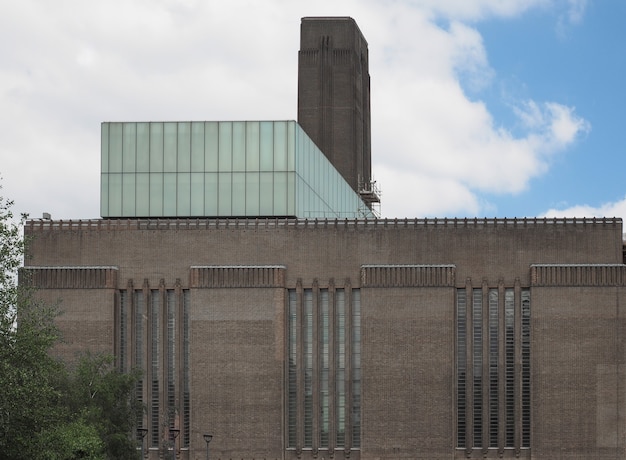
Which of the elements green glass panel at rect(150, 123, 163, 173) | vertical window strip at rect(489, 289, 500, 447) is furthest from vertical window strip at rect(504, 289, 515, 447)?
green glass panel at rect(150, 123, 163, 173)

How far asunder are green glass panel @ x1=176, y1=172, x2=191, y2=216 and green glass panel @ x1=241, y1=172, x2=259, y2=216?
323cm

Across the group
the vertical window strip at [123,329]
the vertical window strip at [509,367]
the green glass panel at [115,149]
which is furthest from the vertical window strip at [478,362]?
the green glass panel at [115,149]

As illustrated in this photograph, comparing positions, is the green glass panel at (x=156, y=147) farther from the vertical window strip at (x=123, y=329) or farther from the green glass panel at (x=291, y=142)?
the vertical window strip at (x=123, y=329)

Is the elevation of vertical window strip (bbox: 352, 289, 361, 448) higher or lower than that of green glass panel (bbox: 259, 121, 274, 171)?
lower

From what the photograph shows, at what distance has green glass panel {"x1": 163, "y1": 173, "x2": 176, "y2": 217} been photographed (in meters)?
69.6

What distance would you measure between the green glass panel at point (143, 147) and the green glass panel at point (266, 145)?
621 centimetres

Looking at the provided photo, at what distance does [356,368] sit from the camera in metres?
66.9

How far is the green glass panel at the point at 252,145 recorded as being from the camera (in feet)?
228

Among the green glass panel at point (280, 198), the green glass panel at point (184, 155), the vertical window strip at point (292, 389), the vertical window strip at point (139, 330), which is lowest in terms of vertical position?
the vertical window strip at point (292, 389)

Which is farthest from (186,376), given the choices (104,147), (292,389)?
(104,147)

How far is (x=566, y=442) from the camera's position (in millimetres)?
65375

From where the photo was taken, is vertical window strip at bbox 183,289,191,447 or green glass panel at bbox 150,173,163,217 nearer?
vertical window strip at bbox 183,289,191,447

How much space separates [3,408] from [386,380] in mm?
24984

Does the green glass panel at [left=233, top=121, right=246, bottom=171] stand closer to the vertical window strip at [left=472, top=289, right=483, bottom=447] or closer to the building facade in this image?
the building facade
